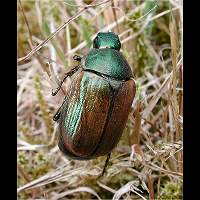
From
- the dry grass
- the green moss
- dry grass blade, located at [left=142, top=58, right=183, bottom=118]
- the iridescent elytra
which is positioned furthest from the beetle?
the green moss

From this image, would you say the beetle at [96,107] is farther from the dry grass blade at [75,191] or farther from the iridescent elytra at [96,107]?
the dry grass blade at [75,191]

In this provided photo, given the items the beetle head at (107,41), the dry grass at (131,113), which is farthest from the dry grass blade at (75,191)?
the beetle head at (107,41)

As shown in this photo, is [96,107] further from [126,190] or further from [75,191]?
[75,191]

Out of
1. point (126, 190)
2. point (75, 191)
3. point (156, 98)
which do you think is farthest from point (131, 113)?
point (75, 191)

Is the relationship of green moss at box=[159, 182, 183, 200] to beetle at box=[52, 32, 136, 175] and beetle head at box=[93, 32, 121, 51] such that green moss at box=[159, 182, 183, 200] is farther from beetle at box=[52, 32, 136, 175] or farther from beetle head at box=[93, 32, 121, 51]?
beetle head at box=[93, 32, 121, 51]

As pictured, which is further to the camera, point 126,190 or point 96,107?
point 126,190
